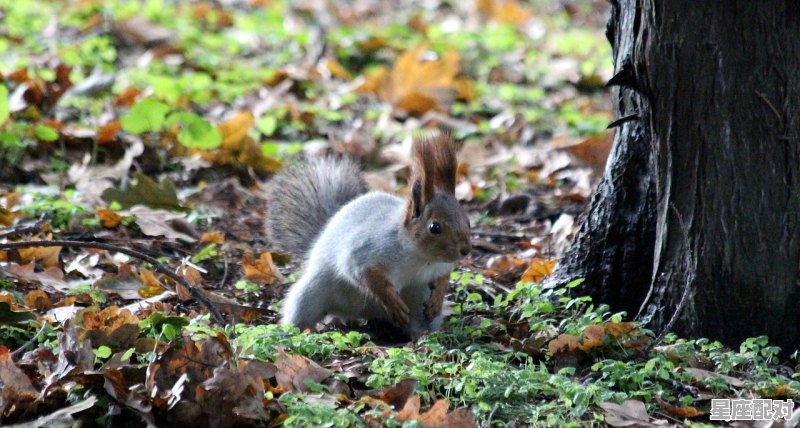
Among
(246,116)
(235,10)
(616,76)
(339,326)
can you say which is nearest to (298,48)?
(235,10)

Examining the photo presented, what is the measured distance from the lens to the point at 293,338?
2.67 meters

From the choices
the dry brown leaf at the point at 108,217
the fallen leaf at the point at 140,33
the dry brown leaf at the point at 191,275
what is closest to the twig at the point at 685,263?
the dry brown leaf at the point at 191,275

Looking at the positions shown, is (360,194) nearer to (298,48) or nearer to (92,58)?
(92,58)

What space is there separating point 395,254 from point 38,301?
3.41 feet

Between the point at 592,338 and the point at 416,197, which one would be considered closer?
the point at 592,338

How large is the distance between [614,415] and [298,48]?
4973 millimetres

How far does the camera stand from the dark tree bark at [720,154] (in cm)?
263

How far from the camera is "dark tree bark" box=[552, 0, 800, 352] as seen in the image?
2.63 m

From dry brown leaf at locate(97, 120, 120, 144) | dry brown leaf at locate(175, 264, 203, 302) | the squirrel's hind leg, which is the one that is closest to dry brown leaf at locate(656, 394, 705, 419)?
the squirrel's hind leg

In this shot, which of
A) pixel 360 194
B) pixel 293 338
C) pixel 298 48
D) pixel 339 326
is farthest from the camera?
pixel 298 48

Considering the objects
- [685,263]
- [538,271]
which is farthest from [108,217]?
[685,263]

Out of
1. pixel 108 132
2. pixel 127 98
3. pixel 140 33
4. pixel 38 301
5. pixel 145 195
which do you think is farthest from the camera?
pixel 140 33

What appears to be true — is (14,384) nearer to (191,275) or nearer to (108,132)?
(191,275)

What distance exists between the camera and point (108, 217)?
3928 mm
